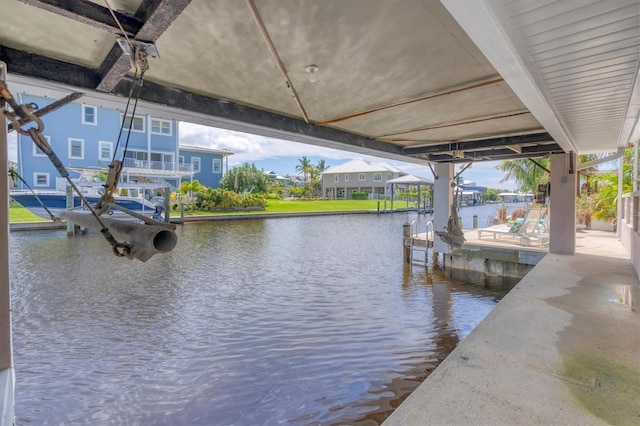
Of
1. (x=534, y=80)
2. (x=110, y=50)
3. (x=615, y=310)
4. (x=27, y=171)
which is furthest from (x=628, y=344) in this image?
(x=27, y=171)

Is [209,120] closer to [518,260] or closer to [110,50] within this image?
[110,50]

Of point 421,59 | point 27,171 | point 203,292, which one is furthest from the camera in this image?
point 27,171

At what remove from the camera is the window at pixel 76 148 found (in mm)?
21703

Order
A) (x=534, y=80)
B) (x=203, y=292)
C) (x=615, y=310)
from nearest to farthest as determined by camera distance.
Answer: (x=534, y=80)
(x=615, y=310)
(x=203, y=292)

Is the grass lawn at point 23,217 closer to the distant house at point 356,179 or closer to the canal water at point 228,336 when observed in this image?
the canal water at point 228,336

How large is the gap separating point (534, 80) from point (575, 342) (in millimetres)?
2485

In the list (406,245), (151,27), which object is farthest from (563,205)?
(151,27)

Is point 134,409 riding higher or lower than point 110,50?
lower

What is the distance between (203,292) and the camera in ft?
24.5

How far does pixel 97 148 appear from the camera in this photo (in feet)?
74.3

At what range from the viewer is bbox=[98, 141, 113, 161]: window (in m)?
22.8

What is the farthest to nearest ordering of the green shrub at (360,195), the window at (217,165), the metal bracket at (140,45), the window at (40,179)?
the green shrub at (360,195)
the window at (217,165)
the window at (40,179)
the metal bracket at (140,45)

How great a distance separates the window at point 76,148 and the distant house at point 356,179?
27614 mm

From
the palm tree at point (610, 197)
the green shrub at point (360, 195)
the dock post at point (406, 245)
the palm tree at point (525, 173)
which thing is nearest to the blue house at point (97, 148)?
the dock post at point (406, 245)
